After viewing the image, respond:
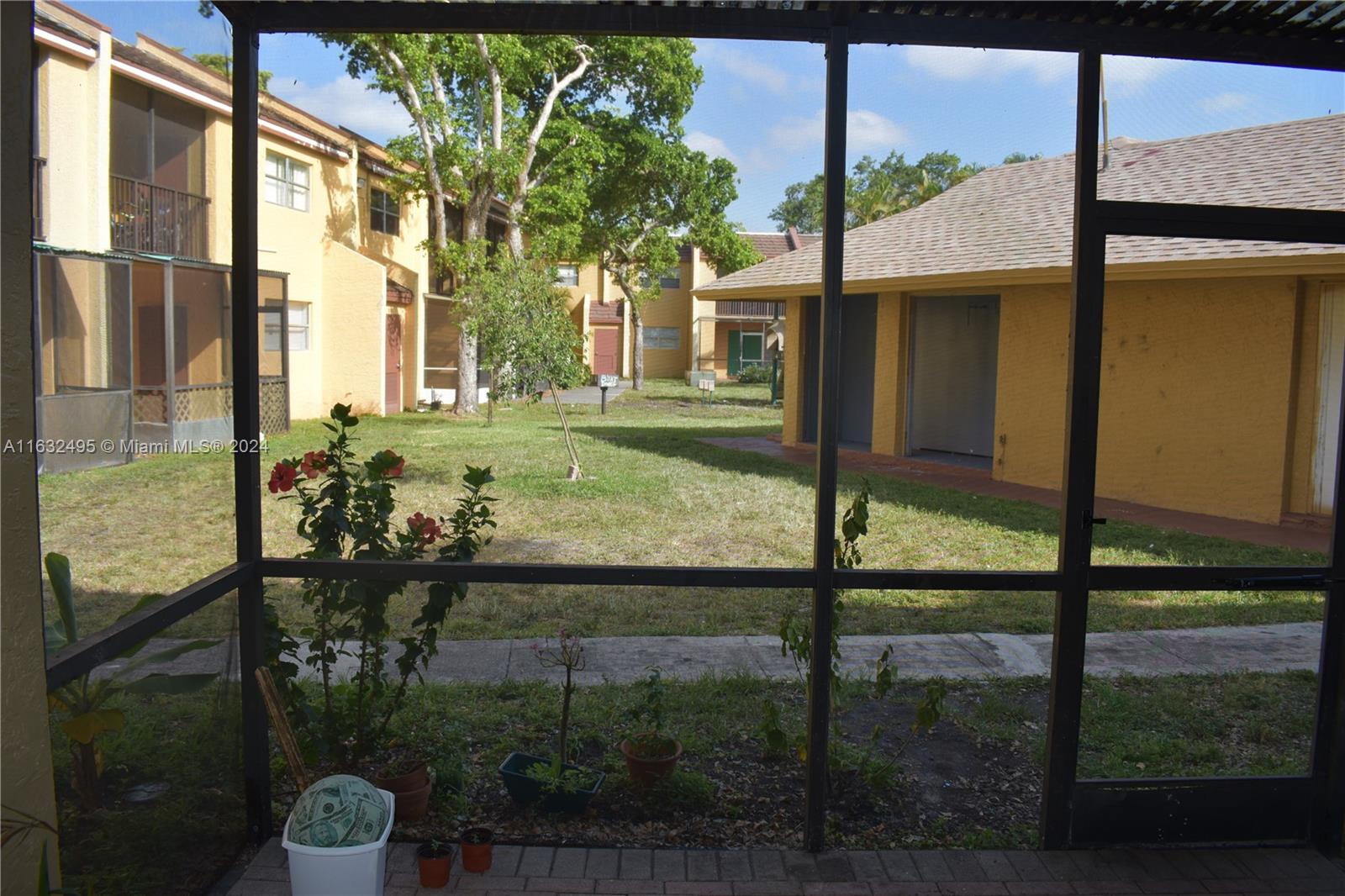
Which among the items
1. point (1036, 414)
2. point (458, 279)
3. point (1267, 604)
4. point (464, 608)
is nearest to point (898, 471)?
point (1036, 414)

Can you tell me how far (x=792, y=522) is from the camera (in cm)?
972

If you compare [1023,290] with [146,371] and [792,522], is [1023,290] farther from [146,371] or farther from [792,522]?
[146,371]

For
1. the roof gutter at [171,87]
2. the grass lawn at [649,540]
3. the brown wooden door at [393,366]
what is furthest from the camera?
the brown wooden door at [393,366]

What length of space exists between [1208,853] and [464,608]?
448 cm

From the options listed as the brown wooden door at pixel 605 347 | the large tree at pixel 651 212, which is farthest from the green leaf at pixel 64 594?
the brown wooden door at pixel 605 347

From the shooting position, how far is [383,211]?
21.0 metres

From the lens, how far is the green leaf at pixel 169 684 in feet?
8.94

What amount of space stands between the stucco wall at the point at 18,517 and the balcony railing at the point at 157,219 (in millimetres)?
959

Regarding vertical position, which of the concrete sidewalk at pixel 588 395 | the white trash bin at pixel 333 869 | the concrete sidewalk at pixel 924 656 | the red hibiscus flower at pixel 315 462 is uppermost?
the red hibiscus flower at pixel 315 462

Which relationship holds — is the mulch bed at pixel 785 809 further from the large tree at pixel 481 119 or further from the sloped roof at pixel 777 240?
the sloped roof at pixel 777 240

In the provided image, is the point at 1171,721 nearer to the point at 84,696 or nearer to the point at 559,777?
the point at 559,777

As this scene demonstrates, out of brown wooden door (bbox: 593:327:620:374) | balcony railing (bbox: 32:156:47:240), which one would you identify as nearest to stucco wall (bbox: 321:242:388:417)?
balcony railing (bbox: 32:156:47:240)

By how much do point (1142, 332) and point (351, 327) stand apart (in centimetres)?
1352

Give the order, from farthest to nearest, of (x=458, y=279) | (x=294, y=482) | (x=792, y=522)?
1. (x=458, y=279)
2. (x=792, y=522)
3. (x=294, y=482)
